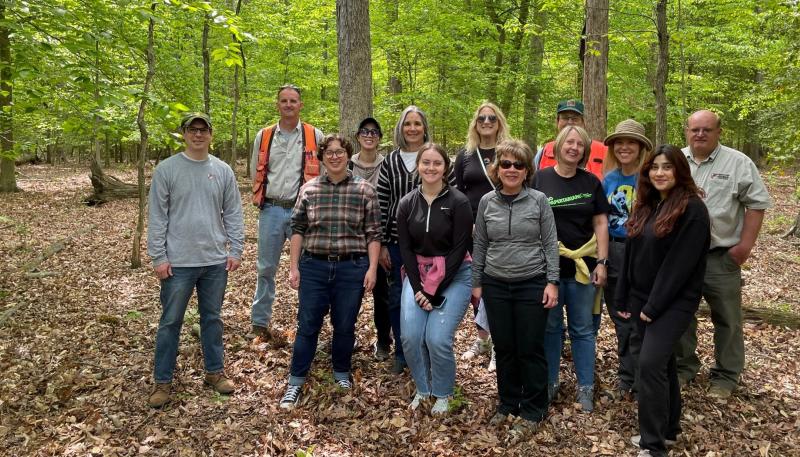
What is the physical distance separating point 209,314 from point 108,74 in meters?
3.01

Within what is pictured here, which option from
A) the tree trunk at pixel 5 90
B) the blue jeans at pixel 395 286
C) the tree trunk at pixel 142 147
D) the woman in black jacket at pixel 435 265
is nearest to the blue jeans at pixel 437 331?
the woman in black jacket at pixel 435 265

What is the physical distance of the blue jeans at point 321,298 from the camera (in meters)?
4.25

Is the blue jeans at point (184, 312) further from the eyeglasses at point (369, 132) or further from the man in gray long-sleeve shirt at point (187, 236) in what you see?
the eyeglasses at point (369, 132)

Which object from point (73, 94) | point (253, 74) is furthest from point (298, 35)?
point (73, 94)

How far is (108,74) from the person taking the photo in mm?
5273

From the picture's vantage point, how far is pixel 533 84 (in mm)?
14414

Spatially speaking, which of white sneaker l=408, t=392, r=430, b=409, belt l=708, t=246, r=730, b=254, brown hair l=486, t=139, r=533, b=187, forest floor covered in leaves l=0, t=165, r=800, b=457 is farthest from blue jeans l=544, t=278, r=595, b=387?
belt l=708, t=246, r=730, b=254

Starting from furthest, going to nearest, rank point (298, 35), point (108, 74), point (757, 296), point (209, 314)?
point (298, 35) → point (757, 296) → point (108, 74) → point (209, 314)

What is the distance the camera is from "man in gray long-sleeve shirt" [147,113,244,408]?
405 cm

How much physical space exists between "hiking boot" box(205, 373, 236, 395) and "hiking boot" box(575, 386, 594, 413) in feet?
10.3

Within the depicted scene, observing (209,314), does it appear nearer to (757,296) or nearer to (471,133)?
(471,133)

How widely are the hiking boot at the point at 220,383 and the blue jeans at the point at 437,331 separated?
1709 millimetres

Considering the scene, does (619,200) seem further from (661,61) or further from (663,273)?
(661,61)

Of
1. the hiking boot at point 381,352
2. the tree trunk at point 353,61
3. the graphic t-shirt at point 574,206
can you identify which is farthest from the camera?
the tree trunk at point 353,61
